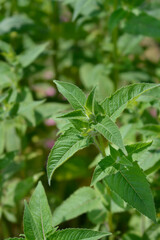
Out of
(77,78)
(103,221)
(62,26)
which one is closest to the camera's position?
(103,221)

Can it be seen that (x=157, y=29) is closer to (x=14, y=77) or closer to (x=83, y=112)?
(x=14, y=77)

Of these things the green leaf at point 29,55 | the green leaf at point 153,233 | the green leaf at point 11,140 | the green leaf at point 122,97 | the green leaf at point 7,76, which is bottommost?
the green leaf at point 153,233

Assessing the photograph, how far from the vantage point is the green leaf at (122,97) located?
1.19 meters

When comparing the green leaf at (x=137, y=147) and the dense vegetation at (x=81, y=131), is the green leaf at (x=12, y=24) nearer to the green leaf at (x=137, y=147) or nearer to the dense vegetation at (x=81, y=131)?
the dense vegetation at (x=81, y=131)

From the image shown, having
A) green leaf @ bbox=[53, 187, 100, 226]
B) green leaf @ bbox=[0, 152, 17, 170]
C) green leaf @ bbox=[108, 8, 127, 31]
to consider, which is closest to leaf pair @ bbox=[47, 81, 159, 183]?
green leaf @ bbox=[53, 187, 100, 226]

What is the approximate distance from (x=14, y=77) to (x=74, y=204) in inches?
31.3

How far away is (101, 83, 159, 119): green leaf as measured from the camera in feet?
3.91

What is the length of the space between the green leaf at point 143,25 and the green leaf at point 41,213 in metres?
1.10

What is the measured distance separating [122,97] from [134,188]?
301 mm

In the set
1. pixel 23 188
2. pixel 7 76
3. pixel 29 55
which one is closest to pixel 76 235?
pixel 23 188

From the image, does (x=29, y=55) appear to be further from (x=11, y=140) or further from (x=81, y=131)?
(x=81, y=131)

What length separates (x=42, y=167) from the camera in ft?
7.72

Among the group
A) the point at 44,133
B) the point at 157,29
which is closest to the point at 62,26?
the point at 44,133

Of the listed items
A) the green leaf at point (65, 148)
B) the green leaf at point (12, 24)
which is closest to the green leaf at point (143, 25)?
the green leaf at point (12, 24)
